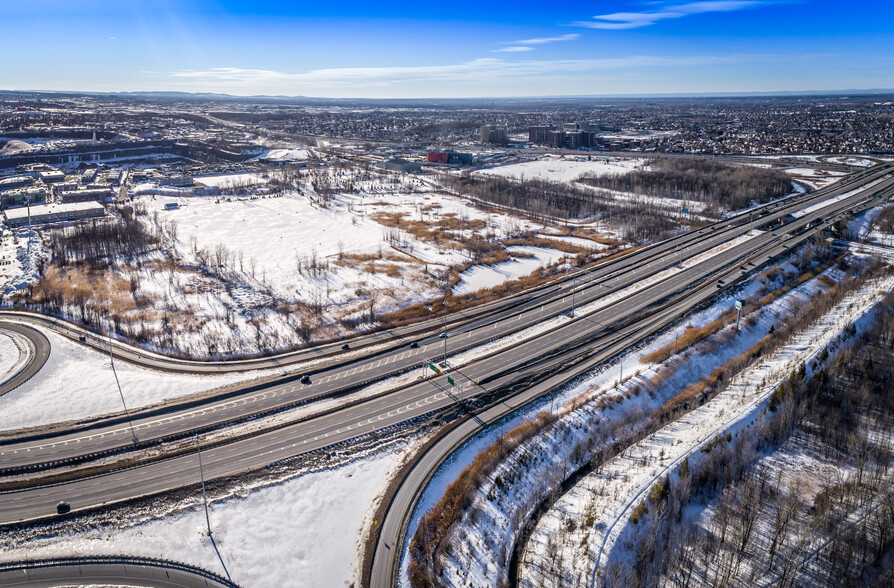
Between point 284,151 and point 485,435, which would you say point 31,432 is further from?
point 284,151

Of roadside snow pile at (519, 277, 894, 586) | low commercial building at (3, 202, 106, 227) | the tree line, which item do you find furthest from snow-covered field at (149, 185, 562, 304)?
the tree line

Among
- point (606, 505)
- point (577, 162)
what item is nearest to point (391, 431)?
point (606, 505)

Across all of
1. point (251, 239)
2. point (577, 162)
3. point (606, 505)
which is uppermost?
point (577, 162)

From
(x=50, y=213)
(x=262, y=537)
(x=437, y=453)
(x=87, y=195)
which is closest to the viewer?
(x=262, y=537)

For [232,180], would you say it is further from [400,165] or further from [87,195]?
[400,165]

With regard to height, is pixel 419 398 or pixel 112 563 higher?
pixel 419 398

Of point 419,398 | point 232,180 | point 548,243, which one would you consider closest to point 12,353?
point 419,398

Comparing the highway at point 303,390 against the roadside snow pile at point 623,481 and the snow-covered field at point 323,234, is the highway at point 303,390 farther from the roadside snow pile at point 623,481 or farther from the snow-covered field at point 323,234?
the roadside snow pile at point 623,481
